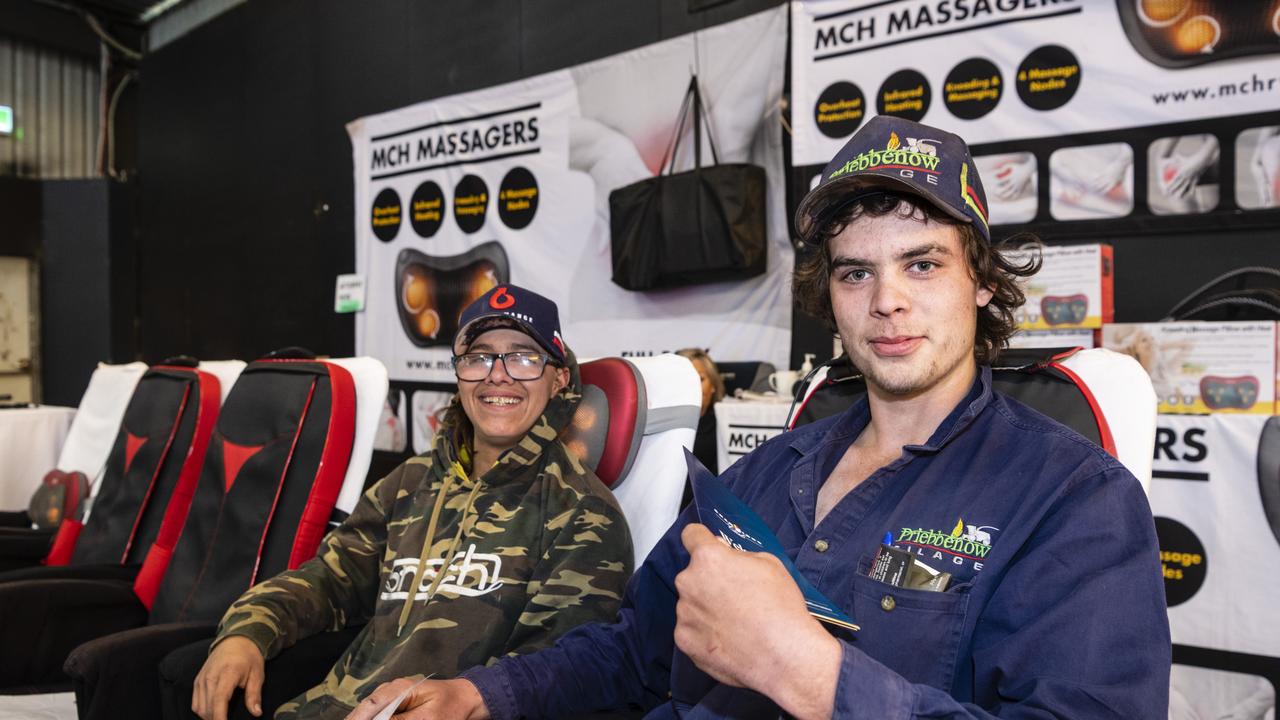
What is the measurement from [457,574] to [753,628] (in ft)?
2.94

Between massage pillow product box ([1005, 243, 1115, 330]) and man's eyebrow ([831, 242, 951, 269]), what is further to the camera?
massage pillow product box ([1005, 243, 1115, 330])

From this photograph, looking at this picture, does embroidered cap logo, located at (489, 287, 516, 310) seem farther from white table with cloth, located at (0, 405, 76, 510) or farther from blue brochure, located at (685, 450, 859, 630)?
white table with cloth, located at (0, 405, 76, 510)

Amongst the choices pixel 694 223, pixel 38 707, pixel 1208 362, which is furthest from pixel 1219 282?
pixel 38 707

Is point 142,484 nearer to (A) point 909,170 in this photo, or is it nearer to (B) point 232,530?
(B) point 232,530

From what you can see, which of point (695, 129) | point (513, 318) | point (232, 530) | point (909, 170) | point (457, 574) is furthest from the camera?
point (695, 129)

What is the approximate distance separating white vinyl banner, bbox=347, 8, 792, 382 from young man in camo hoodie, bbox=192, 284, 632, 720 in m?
1.86

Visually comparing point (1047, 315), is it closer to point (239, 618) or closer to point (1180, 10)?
point (1180, 10)

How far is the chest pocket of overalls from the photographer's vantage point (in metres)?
0.92

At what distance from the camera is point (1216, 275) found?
257 cm

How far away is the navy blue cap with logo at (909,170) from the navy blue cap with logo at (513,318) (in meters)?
0.76

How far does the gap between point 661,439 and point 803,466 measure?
615mm

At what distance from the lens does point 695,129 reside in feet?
11.6

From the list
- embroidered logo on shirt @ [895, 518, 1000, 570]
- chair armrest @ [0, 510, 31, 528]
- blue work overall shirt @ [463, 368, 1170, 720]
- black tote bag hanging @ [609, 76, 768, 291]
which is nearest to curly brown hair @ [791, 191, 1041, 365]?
blue work overall shirt @ [463, 368, 1170, 720]

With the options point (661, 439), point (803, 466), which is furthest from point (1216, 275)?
point (803, 466)
